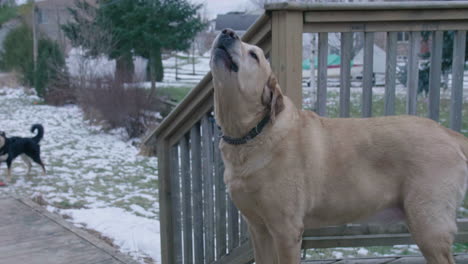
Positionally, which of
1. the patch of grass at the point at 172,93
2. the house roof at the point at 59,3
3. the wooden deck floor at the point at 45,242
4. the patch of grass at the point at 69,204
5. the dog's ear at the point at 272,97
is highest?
the house roof at the point at 59,3

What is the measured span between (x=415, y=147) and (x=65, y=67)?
18208 millimetres

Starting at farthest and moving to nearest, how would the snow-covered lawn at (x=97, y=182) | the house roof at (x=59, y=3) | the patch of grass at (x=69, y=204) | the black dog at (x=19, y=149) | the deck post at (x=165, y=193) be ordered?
the house roof at (x=59, y=3), the black dog at (x=19, y=149), the patch of grass at (x=69, y=204), the snow-covered lawn at (x=97, y=182), the deck post at (x=165, y=193)

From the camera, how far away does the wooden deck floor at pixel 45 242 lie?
4.31m

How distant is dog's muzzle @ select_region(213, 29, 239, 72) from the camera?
7.95 feet

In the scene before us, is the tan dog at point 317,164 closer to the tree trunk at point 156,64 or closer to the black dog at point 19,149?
the black dog at point 19,149

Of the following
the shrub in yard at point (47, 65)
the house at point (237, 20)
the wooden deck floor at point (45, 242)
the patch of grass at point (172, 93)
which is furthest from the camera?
the house at point (237, 20)

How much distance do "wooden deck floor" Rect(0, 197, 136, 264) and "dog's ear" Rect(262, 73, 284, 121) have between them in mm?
2443

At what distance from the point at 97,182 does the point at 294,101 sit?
235 inches

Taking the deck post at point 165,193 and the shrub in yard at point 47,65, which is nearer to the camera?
the deck post at point 165,193

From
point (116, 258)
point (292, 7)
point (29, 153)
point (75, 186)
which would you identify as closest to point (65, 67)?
point (29, 153)

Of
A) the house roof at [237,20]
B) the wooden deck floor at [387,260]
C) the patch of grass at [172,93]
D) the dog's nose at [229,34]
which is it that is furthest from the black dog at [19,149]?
the house roof at [237,20]

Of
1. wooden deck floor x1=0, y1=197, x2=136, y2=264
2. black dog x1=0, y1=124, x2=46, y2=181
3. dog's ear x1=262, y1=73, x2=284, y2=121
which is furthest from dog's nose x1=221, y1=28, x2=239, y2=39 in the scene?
black dog x1=0, y1=124, x2=46, y2=181

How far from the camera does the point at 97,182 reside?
801 centimetres

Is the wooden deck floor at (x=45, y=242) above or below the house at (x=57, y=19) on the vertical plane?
below
